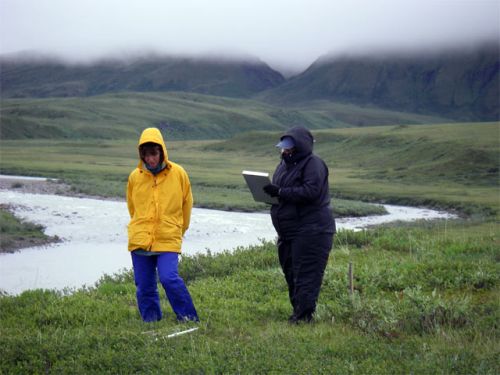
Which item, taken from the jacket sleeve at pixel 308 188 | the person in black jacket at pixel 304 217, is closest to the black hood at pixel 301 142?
the person in black jacket at pixel 304 217

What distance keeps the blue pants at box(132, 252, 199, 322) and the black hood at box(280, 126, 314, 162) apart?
2051 mm

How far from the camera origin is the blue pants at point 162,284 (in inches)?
331

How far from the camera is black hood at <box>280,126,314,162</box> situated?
8555 millimetres

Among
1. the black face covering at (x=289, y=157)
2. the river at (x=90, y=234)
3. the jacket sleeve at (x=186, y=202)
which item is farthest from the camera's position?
the river at (x=90, y=234)

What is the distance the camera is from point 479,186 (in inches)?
2018

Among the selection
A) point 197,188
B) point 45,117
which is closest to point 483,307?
point 197,188

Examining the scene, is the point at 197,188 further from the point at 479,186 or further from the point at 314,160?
the point at 314,160

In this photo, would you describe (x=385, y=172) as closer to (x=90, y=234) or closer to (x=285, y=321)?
(x=90, y=234)

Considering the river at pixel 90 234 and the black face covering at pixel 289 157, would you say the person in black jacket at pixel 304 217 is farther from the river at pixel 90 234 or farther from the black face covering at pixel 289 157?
the river at pixel 90 234

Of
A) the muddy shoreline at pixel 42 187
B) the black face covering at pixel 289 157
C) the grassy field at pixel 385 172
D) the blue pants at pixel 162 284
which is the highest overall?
the black face covering at pixel 289 157

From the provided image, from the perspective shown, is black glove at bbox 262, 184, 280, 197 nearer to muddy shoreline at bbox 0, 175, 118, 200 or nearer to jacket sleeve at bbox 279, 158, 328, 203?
jacket sleeve at bbox 279, 158, 328, 203

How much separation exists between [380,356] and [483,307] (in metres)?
2.67

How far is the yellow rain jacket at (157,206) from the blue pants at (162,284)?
18 centimetres

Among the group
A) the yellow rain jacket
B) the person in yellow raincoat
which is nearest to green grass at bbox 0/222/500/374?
the person in yellow raincoat
